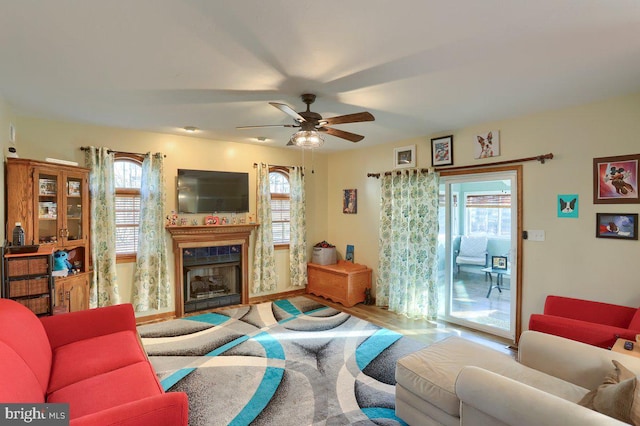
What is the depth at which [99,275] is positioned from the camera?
3996mm

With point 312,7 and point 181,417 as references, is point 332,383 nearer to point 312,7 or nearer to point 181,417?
point 181,417

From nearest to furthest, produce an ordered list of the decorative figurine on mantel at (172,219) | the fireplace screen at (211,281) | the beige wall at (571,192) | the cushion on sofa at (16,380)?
1. the cushion on sofa at (16,380)
2. the beige wall at (571,192)
3. the decorative figurine on mantel at (172,219)
4. the fireplace screen at (211,281)

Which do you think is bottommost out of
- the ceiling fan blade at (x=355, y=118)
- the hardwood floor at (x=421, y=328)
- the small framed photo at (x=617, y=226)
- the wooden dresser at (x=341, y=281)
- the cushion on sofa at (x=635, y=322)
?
the hardwood floor at (x=421, y=328)

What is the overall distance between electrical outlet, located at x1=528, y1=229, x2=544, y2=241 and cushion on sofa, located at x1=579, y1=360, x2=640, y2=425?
2.15 m

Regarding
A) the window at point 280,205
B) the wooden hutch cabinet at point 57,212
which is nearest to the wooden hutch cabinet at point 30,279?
the wooden hutch cabinet at point 57,212

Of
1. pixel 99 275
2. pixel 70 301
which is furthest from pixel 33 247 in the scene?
pixel 99 275

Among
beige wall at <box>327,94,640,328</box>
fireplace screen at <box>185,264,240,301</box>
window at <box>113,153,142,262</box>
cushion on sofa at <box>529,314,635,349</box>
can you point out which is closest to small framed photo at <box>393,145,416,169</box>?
beige wall at <box>327,94,640,328</box>

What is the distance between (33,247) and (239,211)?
2548 millimetres

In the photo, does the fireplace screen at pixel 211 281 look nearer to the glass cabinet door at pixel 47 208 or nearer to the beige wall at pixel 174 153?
the beige wall at pixel 174 153

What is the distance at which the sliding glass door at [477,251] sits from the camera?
12.9ft

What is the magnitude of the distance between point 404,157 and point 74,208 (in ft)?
14.3

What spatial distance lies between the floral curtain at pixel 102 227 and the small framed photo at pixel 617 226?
546 cm

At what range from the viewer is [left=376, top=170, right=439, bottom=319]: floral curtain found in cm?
445

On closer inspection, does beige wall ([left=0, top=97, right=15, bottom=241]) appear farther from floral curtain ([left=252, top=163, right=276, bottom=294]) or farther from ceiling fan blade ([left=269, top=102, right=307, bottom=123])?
floral curtain ([left=252, top=163, right=276, bottom=294])
